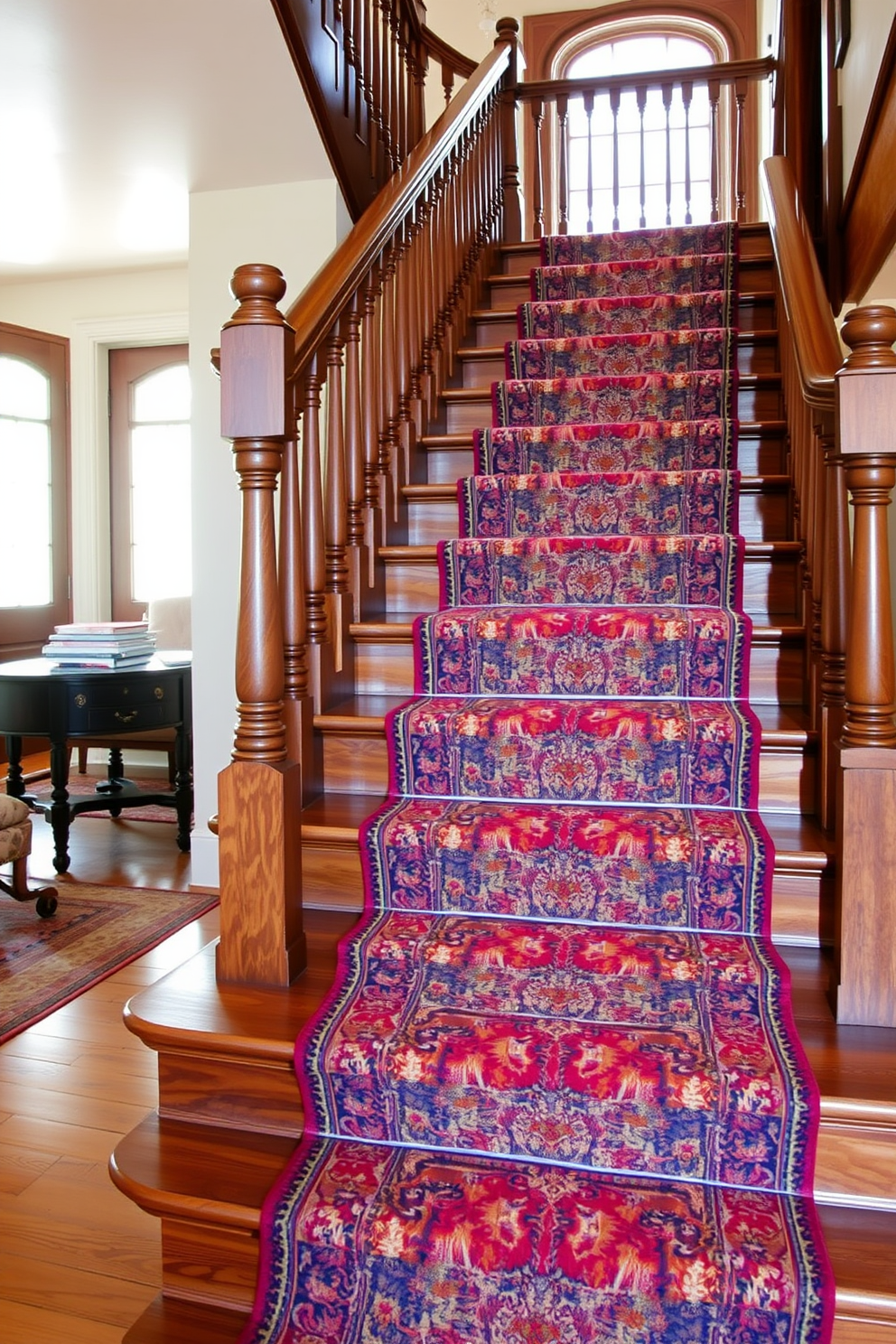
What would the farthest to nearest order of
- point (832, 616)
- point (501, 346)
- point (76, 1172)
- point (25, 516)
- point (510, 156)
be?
point (25, 516)
point (510, 156)
point (501, 346)
point (76, 1172)
point (832, 616)

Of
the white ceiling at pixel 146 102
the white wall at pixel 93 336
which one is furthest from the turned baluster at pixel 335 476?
the white wall at pixel 93 336

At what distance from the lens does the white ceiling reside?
2.84 metres

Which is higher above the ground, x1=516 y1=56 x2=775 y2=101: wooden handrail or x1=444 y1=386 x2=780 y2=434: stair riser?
x1=516 y1=56 x2=775 y2=101: wooden handrail

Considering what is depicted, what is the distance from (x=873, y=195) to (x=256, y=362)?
220 centimetres

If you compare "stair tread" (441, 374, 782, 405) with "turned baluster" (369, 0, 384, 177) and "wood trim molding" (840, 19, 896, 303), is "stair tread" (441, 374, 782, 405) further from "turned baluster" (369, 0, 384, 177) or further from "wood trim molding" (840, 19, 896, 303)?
"turned baluster" (369, 0, 384, 177)

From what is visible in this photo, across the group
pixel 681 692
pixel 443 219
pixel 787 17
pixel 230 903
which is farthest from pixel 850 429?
pixel 787 17

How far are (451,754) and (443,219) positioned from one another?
7.11 ft

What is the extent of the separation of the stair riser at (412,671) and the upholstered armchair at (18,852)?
4.66 feet

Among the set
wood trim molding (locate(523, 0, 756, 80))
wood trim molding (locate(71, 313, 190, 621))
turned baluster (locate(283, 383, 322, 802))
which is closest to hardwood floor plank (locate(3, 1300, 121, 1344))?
turned baluster (locate(283, 383, 322, 802))

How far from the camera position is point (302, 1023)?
5.09ft

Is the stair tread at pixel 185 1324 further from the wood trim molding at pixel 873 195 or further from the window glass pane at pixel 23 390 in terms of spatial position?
the window glass pane at pixel 23 390

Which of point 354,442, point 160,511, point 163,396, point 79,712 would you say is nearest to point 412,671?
point 354,442

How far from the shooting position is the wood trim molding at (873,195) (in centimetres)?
277

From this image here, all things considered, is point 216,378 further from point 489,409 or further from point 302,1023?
point 302,1023
